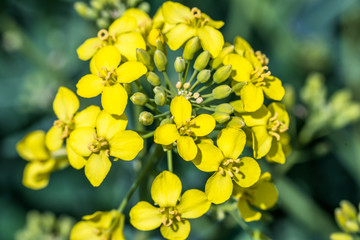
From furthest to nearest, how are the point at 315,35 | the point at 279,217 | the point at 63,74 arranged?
the point at 315,35, the point at 63,74, the point at 279,217

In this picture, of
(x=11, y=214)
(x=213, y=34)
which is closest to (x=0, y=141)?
(x=11, y=214)

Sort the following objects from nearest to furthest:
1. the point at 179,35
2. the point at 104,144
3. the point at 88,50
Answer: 1. the point at 104,144
2. the point at 179,35
3. the point at 88,50

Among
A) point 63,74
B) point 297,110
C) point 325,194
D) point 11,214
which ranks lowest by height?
point 11,214

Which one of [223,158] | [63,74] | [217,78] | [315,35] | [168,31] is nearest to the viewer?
[223,158]

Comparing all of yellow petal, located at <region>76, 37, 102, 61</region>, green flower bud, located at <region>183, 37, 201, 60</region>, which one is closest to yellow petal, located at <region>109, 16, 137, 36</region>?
yellow petal, located at <region>76, 37, 102, 61</region>

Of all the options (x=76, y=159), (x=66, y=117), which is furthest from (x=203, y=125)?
(x=66, y=117)

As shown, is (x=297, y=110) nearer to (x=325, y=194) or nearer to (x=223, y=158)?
(x=325, y=194)

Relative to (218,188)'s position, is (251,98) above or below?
above

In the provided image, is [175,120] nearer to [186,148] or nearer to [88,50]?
[186,148]
